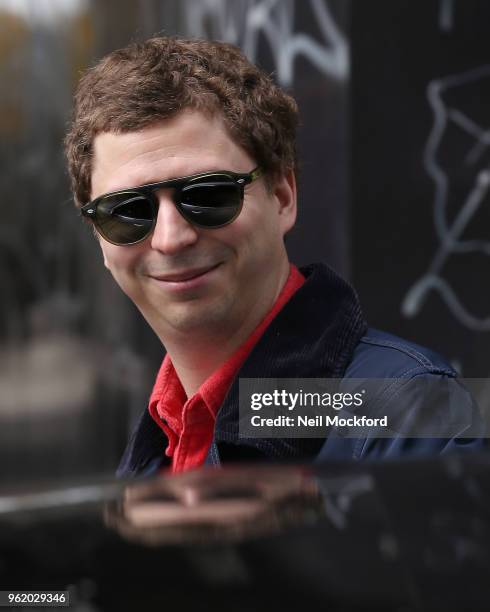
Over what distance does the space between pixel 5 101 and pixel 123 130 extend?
10.8 feet

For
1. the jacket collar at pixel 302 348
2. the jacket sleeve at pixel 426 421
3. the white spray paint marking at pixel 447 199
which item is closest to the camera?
the jacket sleeve at pixel 426 421

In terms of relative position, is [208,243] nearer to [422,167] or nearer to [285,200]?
[285,200]

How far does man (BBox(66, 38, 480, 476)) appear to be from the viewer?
1.65 metres

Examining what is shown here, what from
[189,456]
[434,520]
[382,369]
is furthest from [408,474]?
[189,456]

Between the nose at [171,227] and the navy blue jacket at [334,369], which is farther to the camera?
the nose at [171,227]

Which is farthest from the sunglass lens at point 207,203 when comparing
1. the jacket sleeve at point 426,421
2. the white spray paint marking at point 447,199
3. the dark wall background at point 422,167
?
the white spray paint marking at point 447,199

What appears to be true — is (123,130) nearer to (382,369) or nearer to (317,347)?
(317,347)

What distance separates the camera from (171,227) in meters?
1.66

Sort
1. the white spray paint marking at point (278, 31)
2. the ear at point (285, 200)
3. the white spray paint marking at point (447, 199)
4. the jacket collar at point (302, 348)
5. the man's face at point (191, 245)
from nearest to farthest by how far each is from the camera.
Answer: the jacket collar at point (302, 348)
the man's face at point (191, 245)
the ear at point (285, 200)
the white spray paint marking at point (447, 199)
the white spray paint marking at point (278, 31)

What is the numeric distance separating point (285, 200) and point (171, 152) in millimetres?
323

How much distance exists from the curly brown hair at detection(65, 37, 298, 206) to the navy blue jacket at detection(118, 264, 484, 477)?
0.29 m

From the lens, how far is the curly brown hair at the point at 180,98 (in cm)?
171

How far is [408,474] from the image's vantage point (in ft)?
3.03

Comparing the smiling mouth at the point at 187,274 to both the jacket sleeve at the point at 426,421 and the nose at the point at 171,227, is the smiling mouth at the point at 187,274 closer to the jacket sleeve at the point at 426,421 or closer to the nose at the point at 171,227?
the nose at the point at 171,227
